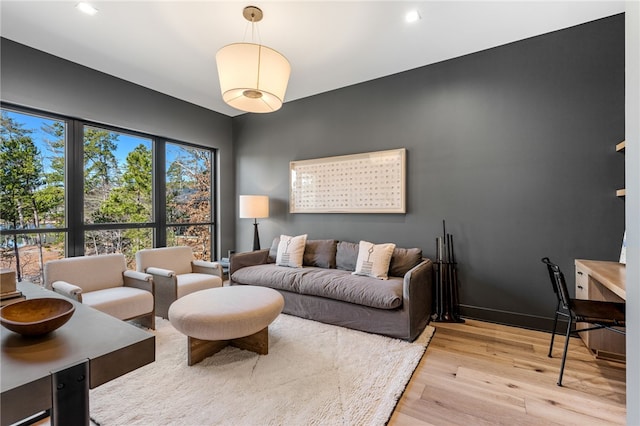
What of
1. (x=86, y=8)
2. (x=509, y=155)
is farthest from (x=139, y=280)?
(x=509, y=155)

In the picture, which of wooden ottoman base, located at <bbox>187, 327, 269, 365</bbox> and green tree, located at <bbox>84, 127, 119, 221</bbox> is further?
green tree, located at <bbox>84, 127, 119, 221</bbox>

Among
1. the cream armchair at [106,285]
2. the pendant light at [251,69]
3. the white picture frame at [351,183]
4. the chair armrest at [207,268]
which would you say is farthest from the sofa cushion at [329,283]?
the pendant light at [251,69]

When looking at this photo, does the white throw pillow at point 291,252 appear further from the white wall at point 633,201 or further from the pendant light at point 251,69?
the white wall at point 633,201

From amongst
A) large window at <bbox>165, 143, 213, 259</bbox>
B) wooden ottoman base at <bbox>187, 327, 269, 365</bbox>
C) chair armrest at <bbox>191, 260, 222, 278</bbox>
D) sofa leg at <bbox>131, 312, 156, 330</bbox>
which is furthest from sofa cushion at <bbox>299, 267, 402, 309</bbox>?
large window at <bbox>165, 143, 213, 259</bbox>

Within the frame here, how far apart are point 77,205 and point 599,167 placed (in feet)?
17.7

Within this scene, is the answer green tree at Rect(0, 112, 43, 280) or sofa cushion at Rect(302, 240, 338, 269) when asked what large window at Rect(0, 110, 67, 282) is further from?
sofa cushion at Rect(302, 240, 338, 269)

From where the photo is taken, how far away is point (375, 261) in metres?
3.20

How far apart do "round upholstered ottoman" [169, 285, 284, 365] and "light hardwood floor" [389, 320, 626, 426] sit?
110 cm

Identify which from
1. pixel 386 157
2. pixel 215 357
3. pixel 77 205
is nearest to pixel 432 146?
pixel 386 157

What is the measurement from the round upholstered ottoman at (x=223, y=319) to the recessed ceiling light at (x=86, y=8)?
256cm

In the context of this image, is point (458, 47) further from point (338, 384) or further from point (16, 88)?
point (16, 88)

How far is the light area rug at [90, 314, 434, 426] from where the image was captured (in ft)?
5.45

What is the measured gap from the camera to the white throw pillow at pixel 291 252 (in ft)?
12.2

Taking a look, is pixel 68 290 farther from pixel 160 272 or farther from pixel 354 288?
pixel 354 288
